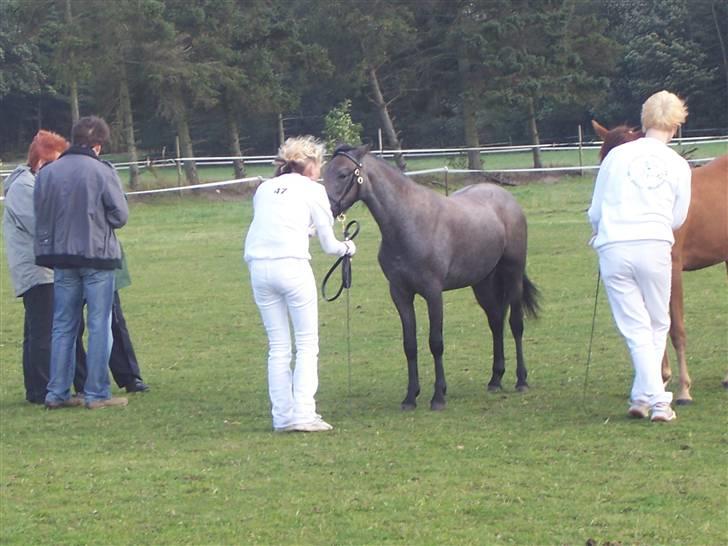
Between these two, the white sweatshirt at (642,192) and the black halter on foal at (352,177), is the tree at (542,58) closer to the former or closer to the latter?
the black halter on foal at (352,177)

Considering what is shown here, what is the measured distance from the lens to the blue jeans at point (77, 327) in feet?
29.4

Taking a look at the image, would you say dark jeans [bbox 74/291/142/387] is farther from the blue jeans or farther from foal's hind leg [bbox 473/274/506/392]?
foal's hind leg [bbox 473/274/506/392]

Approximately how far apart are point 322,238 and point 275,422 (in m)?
1.31

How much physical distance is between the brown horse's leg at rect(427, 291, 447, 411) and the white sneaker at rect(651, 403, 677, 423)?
64.3 inches

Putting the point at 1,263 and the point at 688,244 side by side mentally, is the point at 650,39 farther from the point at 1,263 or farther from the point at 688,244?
the point at 688,244

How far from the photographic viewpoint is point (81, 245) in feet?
28.8

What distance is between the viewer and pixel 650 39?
47.2 metres

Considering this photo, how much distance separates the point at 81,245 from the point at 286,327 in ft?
6.25

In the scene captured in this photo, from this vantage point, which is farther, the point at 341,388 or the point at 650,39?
the point at 650,39

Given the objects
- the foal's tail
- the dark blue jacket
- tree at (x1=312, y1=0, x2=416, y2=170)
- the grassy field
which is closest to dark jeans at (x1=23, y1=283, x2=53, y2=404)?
the grassy field

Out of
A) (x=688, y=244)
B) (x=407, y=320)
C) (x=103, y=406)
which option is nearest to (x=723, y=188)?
(x=688, y=244)

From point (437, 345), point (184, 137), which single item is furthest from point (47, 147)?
point (184, 137)

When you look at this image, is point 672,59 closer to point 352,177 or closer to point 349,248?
point 352,177

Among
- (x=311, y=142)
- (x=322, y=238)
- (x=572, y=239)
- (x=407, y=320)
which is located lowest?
(x=572, y=239)
